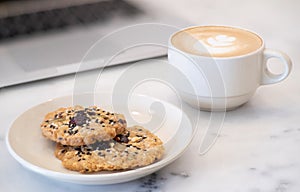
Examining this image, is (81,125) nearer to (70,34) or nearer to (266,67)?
(266,67)

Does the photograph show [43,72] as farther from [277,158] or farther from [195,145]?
[277,158]

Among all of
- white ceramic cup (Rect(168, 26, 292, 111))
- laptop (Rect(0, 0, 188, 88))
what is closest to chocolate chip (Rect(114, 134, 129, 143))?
white ceramic cup (Rect(168, 26, 292, 111))

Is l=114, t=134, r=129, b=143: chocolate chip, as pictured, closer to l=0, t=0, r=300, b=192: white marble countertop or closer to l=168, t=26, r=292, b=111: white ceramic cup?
l=0, t=0, r=300, b=192: white marble countertop

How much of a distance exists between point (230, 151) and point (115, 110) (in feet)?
0.59

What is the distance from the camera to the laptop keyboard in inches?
45.4

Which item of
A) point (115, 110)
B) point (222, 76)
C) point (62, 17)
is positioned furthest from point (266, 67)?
point (62, 17)

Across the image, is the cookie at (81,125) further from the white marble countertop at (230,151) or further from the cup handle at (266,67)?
the cup handle at (266,67)

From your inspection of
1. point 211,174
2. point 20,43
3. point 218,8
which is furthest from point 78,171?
point 218,8

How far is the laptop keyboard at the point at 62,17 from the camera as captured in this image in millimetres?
1152

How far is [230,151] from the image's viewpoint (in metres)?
0.69

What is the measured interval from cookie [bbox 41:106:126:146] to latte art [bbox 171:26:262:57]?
0.58 ft

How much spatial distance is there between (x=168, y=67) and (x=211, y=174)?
0.80 feet

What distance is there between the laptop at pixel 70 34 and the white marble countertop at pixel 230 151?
40mm

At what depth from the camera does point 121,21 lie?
47.8 inches
